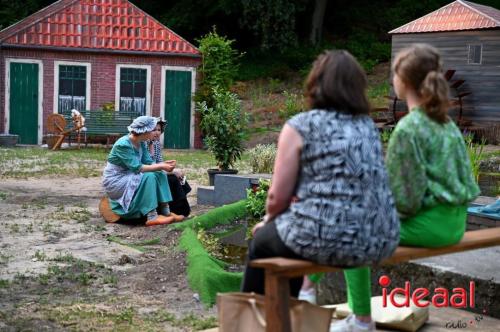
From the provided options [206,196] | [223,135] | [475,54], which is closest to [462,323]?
[206,196]

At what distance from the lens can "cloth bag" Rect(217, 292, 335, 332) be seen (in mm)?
3451

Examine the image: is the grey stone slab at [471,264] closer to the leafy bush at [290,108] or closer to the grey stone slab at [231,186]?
the grey stone slab at [231,186]

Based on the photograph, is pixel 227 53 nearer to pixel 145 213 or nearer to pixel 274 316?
pixel 145 213

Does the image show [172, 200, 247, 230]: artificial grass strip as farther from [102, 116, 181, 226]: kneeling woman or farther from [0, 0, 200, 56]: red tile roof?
[0, 0, 200, 56]: red tile roof

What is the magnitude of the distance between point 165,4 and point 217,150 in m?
23.7

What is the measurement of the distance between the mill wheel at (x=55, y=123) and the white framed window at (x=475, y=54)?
1056cm

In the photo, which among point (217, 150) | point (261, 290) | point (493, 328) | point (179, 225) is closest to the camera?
point (261, 290)

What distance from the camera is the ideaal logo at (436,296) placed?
15.5ft

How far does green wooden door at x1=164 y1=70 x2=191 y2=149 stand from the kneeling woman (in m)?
14.4

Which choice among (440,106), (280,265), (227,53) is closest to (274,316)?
(280,265)

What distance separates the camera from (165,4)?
34469 millimetres

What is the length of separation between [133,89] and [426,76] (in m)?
20.3

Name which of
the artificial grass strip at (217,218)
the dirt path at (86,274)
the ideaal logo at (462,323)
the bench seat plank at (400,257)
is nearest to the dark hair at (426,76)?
the bench seat plank at (400,257)

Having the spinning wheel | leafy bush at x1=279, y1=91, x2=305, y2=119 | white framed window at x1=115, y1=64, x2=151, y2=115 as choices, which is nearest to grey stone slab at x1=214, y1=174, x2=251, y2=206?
the spinning wheel
